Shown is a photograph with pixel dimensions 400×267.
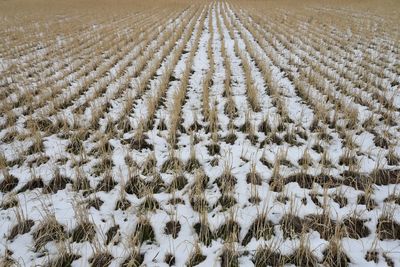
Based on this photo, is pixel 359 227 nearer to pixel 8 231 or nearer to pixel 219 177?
pixel 219 177

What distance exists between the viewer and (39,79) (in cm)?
724

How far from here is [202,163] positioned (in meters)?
3.99

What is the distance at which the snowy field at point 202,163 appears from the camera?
2715mm

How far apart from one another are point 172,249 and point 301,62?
7.09 m

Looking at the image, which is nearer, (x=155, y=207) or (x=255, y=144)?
(x=155, y=207)

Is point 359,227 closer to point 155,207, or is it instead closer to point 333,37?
point 155,207

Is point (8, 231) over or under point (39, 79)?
under

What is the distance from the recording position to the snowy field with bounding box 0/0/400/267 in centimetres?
271

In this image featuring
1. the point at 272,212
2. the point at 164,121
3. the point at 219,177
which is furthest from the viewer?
the point at 164,121

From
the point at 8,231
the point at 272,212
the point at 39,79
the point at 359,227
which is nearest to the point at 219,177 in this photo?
the point at 272,212

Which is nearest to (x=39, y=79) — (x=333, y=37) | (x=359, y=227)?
(x=359, y=227)

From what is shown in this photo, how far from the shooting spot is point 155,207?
125 inches

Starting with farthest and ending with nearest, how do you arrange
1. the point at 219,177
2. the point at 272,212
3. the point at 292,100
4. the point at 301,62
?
the point at 301,62, the point at 292,100, the point at 219,177, the point at 272,212

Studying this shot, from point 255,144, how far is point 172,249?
2183mm
